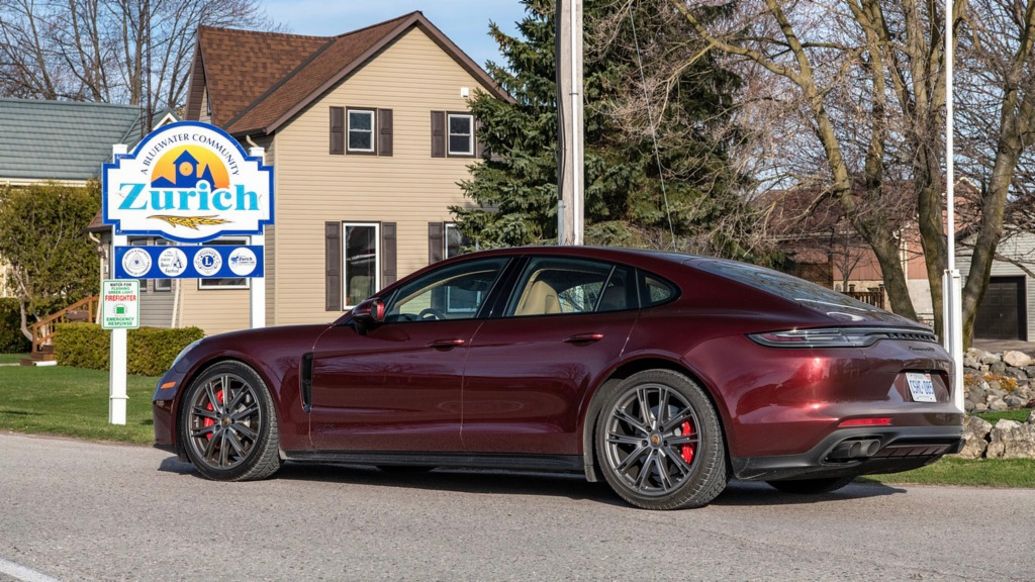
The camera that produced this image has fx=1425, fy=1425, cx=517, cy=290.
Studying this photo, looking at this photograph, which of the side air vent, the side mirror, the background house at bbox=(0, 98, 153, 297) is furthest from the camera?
the background house at bbox=(0, 98, 153, 297)

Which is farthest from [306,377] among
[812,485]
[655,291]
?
[812,485]

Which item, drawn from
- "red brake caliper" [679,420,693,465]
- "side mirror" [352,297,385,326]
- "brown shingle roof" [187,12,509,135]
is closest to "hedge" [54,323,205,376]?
"brown shingle roof" [187,12,509,135]

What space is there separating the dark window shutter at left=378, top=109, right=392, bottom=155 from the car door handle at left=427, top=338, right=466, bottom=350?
79.8 ft

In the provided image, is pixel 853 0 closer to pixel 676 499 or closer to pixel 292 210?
pixel 292 210

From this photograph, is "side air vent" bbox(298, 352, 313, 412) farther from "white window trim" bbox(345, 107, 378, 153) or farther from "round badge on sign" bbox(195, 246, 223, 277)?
"white window trim" bbox(345, 107, 378, 153)

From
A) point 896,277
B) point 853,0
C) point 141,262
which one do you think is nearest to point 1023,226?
point 896,277

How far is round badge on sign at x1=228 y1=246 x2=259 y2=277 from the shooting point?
1536 cm

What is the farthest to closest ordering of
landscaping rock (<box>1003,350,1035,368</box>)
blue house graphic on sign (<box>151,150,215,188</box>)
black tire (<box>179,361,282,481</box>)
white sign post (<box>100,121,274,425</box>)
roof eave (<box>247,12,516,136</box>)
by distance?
roof eave (<box>247,12,516,136</box>) → landscaping rock (<box>1003,350,1035,368</box>) → blue house graphic on sign (<box>151,150,215,188</box>) → white sign post (<box>100,121,274,425</box>) → black tire (<box>179,361,282,481</box>)

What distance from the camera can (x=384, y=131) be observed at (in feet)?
108

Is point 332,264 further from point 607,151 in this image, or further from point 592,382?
point 592,382

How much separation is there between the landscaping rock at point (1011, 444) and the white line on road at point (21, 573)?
7.51 metres

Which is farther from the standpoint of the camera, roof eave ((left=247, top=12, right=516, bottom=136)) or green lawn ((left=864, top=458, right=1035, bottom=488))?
roof eave ((left=247, top=12, right=516, bottom=136))

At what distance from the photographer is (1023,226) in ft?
81.6

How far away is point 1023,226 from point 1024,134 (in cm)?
335
